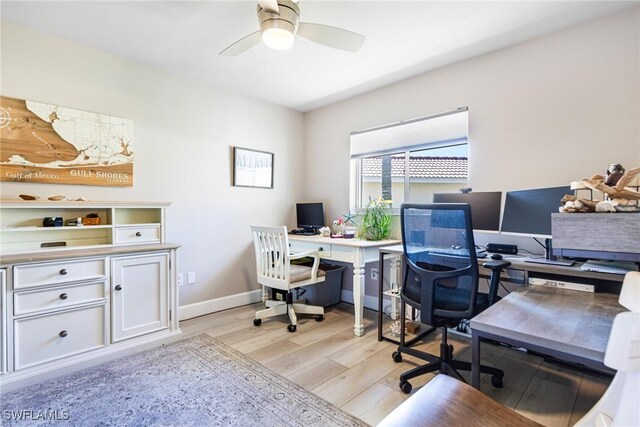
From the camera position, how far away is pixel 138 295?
89.0 inches

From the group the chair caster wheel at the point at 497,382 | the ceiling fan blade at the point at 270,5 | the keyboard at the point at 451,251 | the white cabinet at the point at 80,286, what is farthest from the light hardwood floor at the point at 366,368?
the ceiling fan blade at the point at 270,5

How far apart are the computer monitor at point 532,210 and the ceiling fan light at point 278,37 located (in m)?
1.83

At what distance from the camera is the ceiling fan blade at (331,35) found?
5.83ft

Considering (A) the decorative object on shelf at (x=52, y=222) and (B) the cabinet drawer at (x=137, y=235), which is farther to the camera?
(B) the cabinet drawer at (x=137, y=235)

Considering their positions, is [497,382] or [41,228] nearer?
[497,382]

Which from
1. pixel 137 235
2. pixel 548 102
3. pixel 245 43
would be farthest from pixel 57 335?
pixel 548 102

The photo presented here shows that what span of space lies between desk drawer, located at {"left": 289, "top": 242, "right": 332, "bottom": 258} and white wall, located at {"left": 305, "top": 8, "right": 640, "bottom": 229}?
54.8 inches

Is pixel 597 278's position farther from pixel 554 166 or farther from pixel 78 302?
pixel 78 302

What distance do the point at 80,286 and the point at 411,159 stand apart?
2927mm

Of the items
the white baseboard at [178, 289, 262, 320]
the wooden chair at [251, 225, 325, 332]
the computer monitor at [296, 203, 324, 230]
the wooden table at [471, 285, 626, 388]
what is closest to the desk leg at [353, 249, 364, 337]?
the wooden chair at [251, 225, 325, 332]

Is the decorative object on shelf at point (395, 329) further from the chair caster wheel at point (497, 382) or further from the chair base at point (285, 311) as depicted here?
the chair caster wheel at point (497, 382)

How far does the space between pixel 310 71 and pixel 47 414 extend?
2978 mm

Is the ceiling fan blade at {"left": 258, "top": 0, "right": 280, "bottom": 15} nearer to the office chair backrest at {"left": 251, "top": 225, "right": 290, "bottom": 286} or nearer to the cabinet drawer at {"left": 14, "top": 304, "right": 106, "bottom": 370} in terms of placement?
the office chair backrest at {"left": 251, "top": 225, "right": 290, "bottom": 286}

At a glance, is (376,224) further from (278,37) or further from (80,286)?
(80,286)
